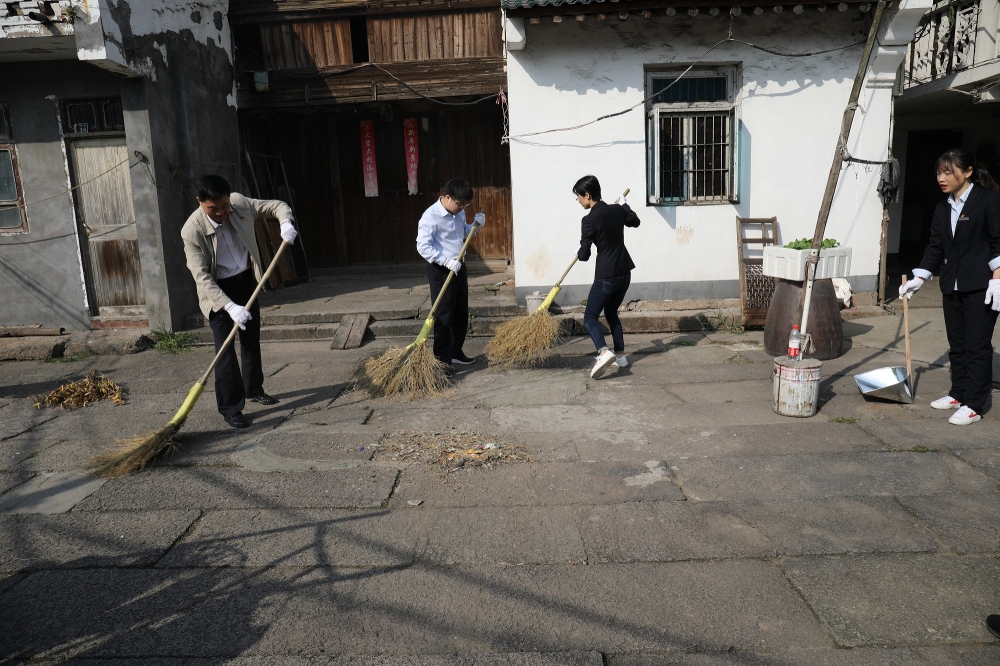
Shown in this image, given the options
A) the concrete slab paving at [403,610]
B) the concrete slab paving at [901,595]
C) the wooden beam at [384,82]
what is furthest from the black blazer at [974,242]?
the wooden beam at [384,82]

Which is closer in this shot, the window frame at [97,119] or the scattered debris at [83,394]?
the scattered debris at [83,394]

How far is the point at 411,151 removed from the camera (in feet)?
38.3

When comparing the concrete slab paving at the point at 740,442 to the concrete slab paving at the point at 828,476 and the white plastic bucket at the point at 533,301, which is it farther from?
the white plastic bucket at the point at 533,301

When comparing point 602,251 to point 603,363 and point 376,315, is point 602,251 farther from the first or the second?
point 376,315

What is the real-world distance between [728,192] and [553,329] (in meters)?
3.56

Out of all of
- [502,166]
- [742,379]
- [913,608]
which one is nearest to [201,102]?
[502,166]

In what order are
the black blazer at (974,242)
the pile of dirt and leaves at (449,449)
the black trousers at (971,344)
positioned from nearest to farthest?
the pile of dirt and leaves at (449,449) < the black blazer at (974,242) < the black trousers at (971,344)

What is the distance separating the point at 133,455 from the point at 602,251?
4.28 metres

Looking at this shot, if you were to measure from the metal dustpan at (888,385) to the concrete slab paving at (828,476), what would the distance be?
3.38ft

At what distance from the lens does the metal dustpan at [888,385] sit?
17.7 feet

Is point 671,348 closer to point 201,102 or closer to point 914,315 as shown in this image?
point 914,315

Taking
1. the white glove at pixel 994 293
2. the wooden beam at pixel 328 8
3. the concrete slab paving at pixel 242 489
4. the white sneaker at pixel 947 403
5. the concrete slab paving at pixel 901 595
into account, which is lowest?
the concrete slab paving at pixel 901 595

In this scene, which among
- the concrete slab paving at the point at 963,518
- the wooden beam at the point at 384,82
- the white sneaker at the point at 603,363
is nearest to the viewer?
the concrete slab paving at the point at 963,518

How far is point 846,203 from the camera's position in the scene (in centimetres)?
898
